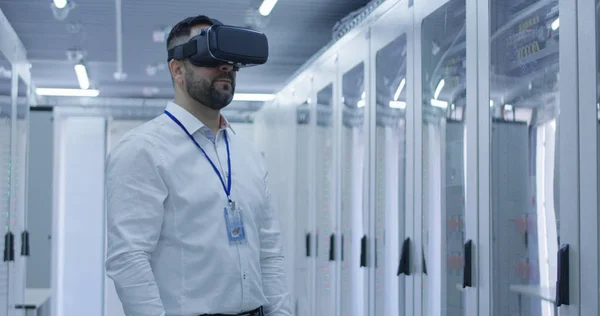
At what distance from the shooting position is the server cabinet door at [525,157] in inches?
94.7

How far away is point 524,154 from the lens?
262cm

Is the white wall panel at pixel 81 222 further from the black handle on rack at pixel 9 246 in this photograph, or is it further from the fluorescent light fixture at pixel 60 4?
the black handle on rack at pixel 9 246

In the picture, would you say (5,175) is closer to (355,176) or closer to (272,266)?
(355,176)

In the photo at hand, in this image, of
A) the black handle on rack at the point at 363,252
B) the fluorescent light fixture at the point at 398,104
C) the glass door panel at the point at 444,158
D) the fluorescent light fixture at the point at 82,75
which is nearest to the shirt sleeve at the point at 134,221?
the glass door panel at the point at 444,158

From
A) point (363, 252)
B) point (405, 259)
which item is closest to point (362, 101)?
point (363, 252)

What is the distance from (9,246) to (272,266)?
96.9 inches

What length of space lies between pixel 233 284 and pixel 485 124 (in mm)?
1277

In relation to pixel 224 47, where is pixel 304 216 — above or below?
below

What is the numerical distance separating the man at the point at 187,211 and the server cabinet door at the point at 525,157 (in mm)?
930

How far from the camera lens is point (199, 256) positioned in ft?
6.36

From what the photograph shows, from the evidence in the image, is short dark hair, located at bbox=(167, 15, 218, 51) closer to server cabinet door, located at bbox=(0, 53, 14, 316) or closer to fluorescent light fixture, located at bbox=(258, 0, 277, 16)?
server cabinet door, located at bbox=(0, 53, 14, 316)

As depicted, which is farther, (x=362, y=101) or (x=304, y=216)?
(x=304, y=216)

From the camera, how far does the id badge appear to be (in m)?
1.99

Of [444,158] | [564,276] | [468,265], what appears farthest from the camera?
[444,158]
